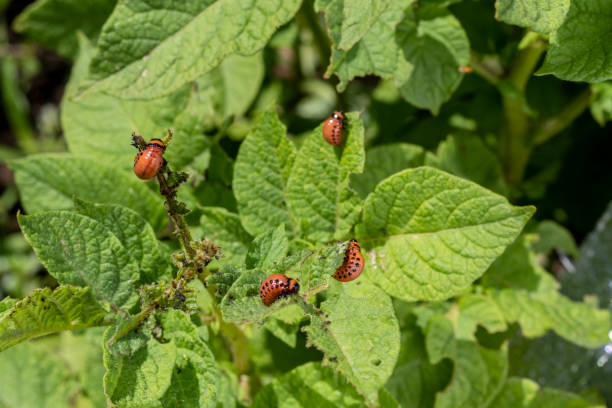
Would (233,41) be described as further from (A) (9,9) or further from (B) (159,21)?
(A) (9,9)

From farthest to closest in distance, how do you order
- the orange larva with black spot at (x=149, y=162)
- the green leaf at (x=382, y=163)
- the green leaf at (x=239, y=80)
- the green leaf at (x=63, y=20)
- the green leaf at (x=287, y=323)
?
the green leaf at (x=239, y=80) < the green leaf at (x=63, y=20) < the green leaf at (x=382, y=163) < the green leaf at (x=287, y=323) < the orange larva with black spot at (x=149, y=162)

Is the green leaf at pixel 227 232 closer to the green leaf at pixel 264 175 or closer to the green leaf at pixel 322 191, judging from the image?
the green leaf at pixel 264 175

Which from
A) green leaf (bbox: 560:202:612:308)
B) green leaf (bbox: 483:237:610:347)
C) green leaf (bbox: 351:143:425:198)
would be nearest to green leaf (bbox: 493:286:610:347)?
green leaf (bbox: 483:237:610:347)

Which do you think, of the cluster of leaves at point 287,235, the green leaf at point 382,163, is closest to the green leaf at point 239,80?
the cluster of leaves at point 287,235

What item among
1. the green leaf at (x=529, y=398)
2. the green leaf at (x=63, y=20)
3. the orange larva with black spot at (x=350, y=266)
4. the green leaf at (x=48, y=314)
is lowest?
the green leaf at (x=529, y=398)

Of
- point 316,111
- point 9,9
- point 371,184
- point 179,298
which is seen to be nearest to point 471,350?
point 371,184

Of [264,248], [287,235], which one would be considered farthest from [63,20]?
[264,248]

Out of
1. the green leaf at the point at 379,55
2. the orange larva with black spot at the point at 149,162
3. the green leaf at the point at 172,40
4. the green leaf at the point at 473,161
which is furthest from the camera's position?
the green leaf at the point at 473,161
